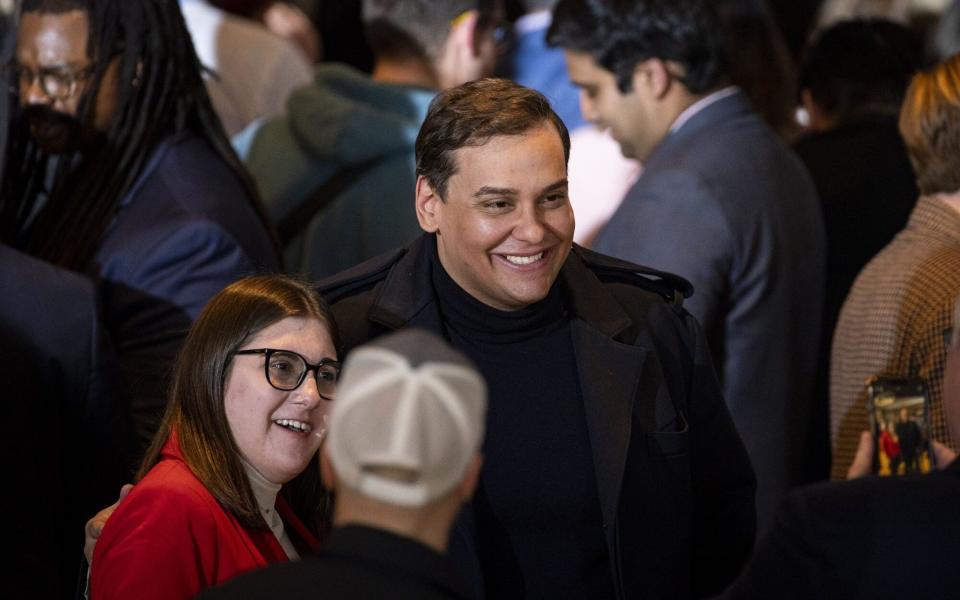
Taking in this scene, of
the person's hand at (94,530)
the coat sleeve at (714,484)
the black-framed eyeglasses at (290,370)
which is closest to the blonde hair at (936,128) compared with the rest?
the coat sleeve at (714,484)

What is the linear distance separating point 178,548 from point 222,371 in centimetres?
33

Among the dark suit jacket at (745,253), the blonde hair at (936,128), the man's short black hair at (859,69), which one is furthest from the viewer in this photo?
the man's short black hair at (859,69)

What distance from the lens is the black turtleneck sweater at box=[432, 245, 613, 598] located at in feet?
9.02

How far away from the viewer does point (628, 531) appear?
2811 mm

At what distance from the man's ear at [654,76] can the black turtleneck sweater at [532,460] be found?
4.46 feet

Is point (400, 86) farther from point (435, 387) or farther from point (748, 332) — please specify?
point (435, 387)

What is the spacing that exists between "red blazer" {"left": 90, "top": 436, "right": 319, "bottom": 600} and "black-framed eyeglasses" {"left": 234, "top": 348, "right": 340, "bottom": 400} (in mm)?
208

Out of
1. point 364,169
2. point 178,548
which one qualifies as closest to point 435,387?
point 178,548

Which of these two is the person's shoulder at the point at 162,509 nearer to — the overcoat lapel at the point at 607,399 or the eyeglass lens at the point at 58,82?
the overcoat lapel at the point at 607,399

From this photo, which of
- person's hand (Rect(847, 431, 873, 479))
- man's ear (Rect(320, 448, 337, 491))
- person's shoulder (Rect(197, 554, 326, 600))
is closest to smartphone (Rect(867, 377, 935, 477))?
person's hand (Rect(847, 431, 873, 479))

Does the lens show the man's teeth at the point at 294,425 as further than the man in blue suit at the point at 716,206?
No

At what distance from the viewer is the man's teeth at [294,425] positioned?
257cm

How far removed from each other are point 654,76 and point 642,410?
1488 millimetres

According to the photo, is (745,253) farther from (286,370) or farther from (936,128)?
(286,370)
